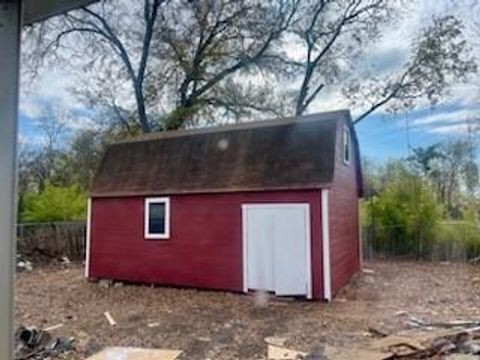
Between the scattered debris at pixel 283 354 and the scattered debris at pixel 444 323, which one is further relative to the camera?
the scattered debris at pixel 444 323

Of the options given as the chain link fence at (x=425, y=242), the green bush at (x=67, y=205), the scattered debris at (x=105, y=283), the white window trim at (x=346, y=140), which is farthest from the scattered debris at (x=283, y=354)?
the scattered debris at (x=105, y=283)

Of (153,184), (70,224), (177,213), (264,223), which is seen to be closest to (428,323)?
(264,223)

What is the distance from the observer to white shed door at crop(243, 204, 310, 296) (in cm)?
452

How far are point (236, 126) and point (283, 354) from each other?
3.02m

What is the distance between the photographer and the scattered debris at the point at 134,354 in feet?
8.91

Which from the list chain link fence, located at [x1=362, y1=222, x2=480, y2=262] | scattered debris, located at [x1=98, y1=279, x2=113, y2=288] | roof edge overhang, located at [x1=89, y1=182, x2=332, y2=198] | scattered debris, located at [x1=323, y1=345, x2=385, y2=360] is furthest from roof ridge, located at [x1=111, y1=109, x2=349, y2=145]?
scattered debris, located at [x1=323, y1=345, x2=385, y2=360]

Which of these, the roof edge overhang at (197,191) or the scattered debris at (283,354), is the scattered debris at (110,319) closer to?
the scattered debris at (283,354)

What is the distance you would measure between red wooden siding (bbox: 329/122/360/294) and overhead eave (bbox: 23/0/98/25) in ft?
13.9

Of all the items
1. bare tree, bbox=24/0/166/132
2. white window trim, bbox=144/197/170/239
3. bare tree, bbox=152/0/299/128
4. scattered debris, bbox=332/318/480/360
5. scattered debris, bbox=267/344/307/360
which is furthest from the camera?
white window trim, bbox=144/197/170/239

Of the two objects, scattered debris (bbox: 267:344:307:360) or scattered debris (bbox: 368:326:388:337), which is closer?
scattered debris (bbox: 267:344:307:360)

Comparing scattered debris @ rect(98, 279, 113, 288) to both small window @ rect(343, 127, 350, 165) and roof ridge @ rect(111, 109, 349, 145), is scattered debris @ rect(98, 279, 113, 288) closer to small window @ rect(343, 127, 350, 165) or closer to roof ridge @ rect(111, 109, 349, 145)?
roof ridge @ rect(111, 109, 349, 145)

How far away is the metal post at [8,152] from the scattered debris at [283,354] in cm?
243

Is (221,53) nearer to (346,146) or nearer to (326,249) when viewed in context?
(346,146)

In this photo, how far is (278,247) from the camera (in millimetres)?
4672
